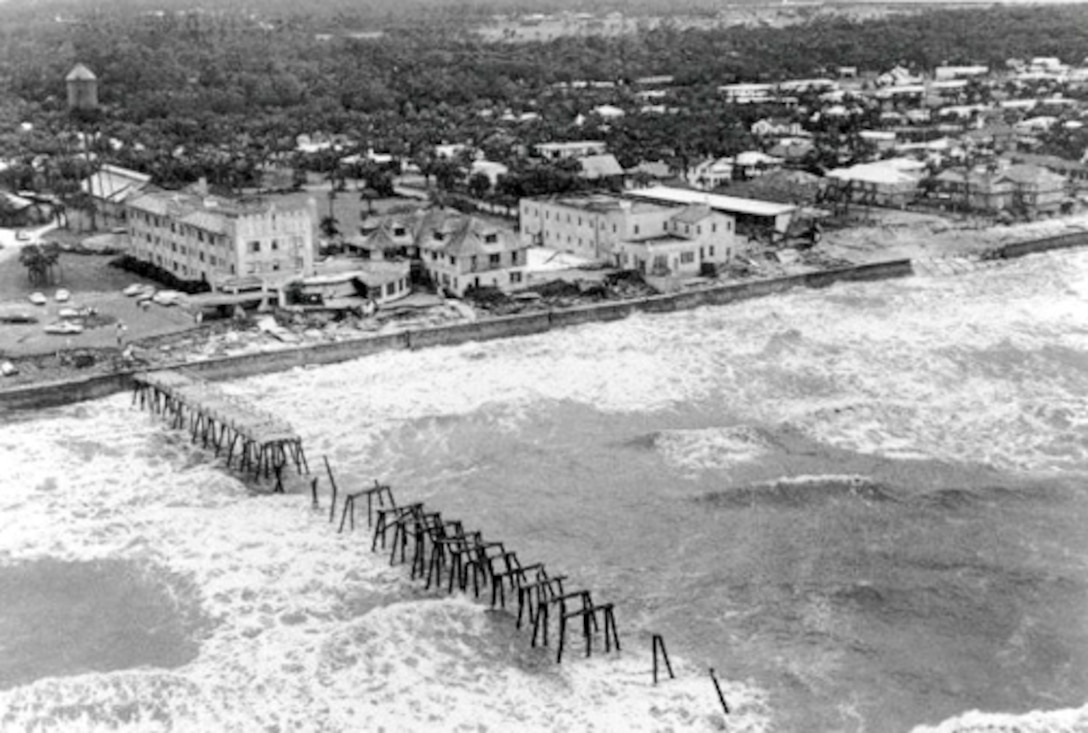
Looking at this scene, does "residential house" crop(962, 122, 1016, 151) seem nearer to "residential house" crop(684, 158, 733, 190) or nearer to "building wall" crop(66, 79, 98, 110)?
"residential house" crop(684, 158, 733, 190)

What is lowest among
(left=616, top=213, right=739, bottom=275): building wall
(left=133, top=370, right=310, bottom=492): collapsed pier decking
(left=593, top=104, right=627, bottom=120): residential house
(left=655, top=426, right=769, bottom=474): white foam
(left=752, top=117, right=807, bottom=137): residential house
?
(left=655, top=426, right=769, bottom=474): white foam

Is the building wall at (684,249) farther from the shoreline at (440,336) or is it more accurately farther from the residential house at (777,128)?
the residential house at (777,128)

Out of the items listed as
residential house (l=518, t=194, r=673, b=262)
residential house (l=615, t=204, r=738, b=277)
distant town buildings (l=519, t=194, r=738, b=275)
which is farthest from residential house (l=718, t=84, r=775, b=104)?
residential house (l=615, t=204, r=738, b=277)

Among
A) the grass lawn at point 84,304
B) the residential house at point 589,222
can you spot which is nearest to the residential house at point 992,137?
the residential house at point 589,222

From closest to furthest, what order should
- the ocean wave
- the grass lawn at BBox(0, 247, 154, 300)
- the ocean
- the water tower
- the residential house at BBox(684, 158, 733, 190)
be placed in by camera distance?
the ocean, the ocean wave, the grass lawn at BBox(0, 247, 154, 300), the residential house at BBox(684, 158, 733, 190), the water tower

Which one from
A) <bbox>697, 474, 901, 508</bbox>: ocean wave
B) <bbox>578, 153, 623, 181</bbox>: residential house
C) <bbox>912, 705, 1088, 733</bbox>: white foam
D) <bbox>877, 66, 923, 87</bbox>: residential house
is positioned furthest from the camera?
<bbox>877, 66, 923, 87</bbox>: residential house

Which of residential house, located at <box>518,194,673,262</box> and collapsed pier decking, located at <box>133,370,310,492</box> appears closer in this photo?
collapsed pier decking, located at <box>133,370,310,492</box>

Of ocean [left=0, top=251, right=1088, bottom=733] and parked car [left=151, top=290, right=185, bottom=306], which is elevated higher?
parked car [left=151, top=290, right=185, bottom=306]
